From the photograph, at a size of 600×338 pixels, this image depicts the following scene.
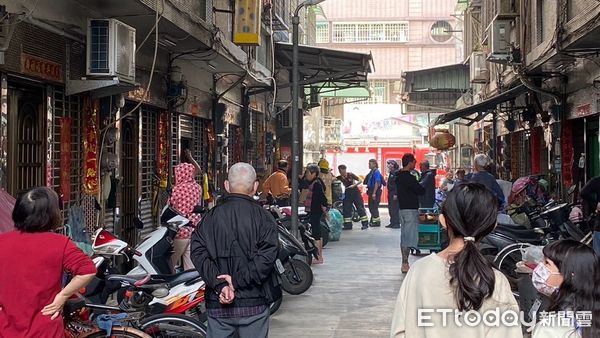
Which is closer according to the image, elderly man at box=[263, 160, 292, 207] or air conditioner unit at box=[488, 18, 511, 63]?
elderly man at box=[263, 160, 292, 207]

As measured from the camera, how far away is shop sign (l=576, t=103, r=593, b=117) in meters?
12.2

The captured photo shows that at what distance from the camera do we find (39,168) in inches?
311

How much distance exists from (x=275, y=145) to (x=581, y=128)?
10575 millimetres

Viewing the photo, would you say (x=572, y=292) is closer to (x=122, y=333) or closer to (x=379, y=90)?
(x=122, y=333)

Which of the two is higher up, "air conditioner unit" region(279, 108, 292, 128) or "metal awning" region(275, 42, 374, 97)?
"metal awning" region(275, 42, 374, 97)

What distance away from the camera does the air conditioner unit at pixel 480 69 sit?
2108 centimetres

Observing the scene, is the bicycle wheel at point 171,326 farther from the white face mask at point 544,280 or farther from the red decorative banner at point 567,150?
the red decorative banner at point 567,150

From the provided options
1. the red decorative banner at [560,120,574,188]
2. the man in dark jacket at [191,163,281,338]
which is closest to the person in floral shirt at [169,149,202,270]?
the man in dark jacket at [191,163,281,338]

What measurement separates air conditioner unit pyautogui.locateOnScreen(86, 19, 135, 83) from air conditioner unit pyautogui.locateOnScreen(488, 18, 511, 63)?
31.5 ft

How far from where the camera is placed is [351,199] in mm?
19875

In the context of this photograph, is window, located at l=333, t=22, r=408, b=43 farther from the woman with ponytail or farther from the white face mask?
the woman with ponytail

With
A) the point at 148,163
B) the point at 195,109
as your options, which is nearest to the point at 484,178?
the point at 148,163

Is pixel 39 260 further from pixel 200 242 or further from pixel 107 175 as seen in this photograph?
pixel 107 175

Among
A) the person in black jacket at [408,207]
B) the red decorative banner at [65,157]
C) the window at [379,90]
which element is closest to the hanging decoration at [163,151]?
the red decorative banner at [65,157]
